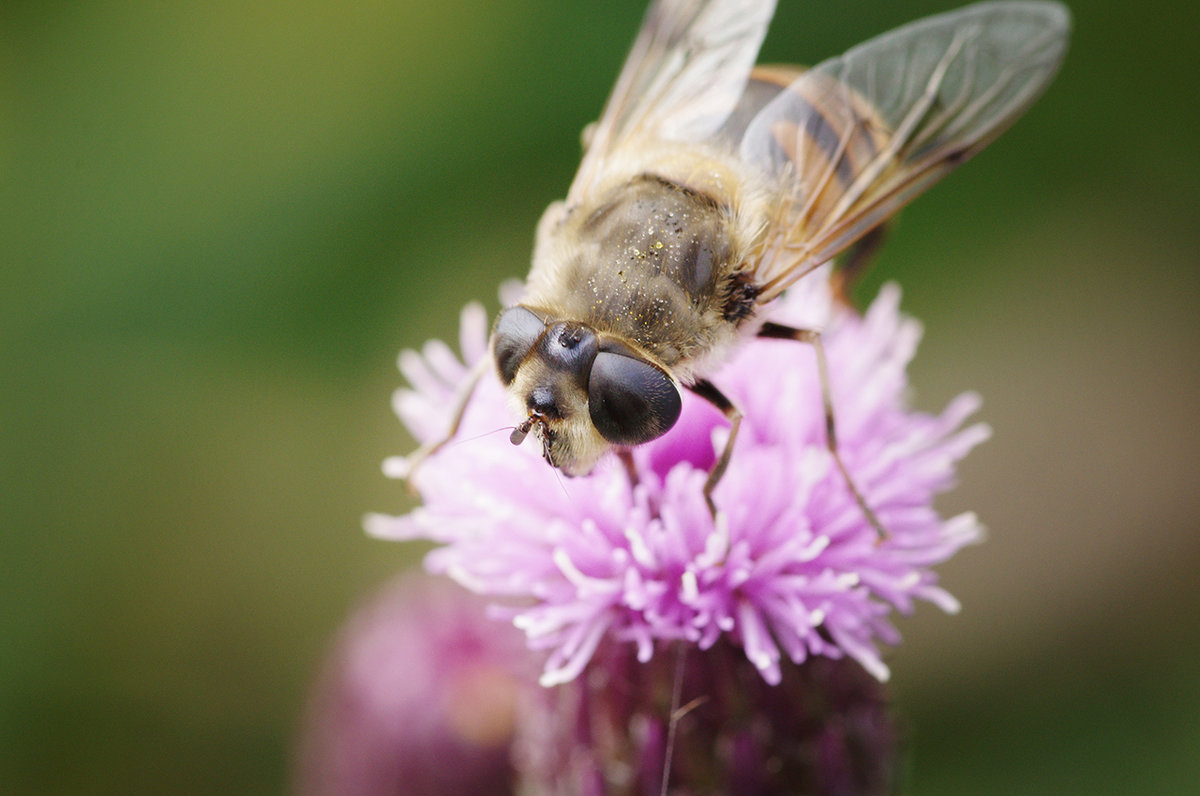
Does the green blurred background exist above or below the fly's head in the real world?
above

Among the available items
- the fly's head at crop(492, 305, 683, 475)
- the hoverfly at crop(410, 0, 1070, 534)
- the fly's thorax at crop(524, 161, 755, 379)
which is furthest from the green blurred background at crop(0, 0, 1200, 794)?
the fly's head at crop(492, 305, 683, 475)

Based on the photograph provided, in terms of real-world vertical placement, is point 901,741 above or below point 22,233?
below

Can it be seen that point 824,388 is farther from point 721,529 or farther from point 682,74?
point 682,74

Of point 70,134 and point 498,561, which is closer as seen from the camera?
point 498,561

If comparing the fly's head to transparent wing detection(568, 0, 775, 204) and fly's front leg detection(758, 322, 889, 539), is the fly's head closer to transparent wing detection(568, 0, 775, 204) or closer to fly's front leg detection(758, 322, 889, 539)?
fly's front leg detection(758, 322, 889, 539)

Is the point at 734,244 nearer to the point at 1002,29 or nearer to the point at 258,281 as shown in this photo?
the point at 1002,29

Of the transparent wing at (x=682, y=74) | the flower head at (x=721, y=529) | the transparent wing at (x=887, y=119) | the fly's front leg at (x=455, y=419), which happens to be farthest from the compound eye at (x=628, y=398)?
the transparent wing at (x=682, y=74)

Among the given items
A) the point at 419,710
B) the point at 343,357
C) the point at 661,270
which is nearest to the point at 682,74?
the point at 661,270

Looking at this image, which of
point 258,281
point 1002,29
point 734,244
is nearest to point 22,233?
point 258,281
